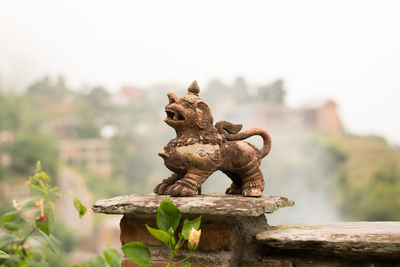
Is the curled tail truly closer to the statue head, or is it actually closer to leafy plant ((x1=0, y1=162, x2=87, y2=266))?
the statue head

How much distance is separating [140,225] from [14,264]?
33 centimetres

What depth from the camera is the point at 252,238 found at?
3.20 feet

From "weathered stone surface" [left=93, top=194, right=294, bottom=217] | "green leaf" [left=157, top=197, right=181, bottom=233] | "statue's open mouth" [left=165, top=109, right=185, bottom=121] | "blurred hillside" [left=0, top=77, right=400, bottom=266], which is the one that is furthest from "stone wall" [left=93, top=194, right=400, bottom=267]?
"blurred hillside" [left=0, top=77, right=400, bottom=266]

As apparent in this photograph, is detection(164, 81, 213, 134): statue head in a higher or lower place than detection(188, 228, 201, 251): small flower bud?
higher

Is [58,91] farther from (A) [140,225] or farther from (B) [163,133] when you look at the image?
(A) [140,225]

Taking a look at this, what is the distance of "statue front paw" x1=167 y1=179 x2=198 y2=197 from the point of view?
1019 millimetres

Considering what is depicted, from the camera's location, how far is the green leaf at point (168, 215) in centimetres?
80

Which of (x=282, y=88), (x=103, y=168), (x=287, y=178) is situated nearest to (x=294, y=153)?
(x=287, y=178)

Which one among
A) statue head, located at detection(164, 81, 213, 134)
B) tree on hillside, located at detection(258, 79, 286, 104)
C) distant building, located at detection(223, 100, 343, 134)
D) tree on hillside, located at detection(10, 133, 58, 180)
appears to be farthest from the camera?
tree on hillside, located at detection(10, 133, 58, 180)

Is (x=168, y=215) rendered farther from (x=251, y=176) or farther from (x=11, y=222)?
(x=11, y=222)

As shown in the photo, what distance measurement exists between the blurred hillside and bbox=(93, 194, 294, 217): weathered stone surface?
837 centimetres

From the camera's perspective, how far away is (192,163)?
3.48 ft

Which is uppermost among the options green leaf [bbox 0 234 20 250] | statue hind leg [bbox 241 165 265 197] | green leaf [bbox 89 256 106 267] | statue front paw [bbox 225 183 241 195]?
statue hind leg [bbox 241 165 265 197]

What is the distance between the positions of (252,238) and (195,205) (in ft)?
0.55
